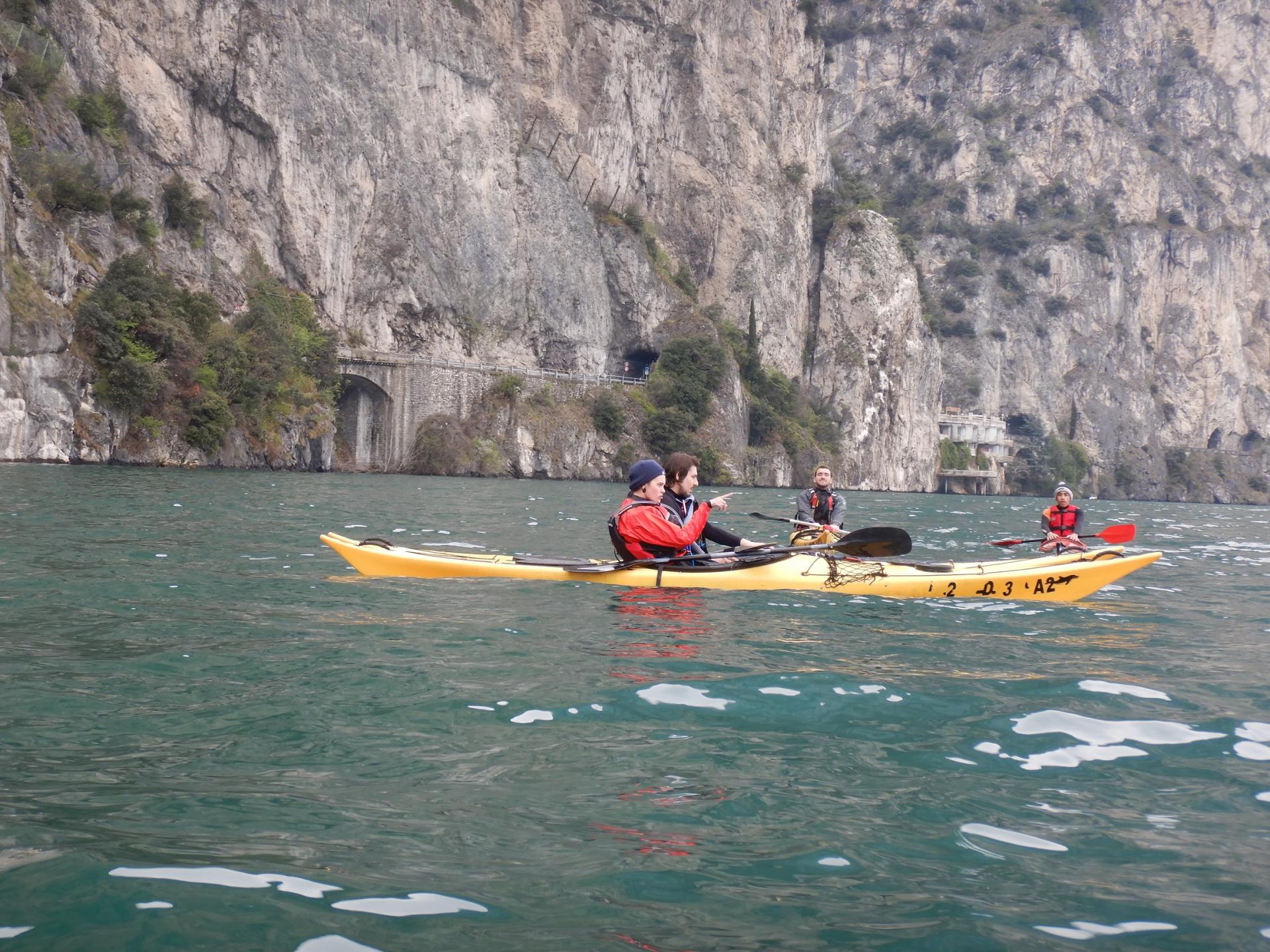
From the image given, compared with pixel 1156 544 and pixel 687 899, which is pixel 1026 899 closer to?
pixel 687 899

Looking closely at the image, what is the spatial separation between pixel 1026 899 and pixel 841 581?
7481 millimetres

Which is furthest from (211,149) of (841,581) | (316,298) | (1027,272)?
(1027,272)

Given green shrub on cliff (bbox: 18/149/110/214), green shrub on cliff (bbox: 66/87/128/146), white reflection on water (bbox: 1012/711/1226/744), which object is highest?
green shrub on cliff (bbox: 66/87/128/146)

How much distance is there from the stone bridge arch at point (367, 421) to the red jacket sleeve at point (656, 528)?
134 ft

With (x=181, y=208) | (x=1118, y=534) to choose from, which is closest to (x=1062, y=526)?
(x=1118, y=534)

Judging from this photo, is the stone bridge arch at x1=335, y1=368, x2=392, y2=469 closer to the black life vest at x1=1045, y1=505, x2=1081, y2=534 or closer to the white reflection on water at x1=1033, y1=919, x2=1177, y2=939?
the black life vest at x1=1045, y1=505, x2=1081, y2=534

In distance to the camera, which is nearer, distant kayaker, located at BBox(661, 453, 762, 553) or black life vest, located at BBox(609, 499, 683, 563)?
distant kayaker, located at BBox(661, 453, 762, 553)

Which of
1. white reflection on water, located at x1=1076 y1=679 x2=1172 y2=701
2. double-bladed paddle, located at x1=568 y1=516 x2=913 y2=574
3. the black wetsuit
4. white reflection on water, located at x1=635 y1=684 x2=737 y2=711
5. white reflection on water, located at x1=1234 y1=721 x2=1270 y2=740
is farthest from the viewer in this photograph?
the black wetsuit

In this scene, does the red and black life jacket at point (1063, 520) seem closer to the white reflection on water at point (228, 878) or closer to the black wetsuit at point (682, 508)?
the black wetsuit at point (682, 508)

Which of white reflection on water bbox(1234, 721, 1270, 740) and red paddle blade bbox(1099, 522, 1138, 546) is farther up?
red paddle blade bbox(1099, 522, 1138, 546)

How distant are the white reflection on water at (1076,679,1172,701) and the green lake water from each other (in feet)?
0.23

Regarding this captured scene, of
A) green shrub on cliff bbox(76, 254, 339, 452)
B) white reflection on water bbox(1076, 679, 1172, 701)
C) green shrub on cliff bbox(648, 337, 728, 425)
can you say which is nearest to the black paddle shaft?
white reflection on water bbox(1076, 679, 1172, 701)

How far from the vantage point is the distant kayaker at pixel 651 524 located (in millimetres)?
10336

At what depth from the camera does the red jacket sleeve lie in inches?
413
